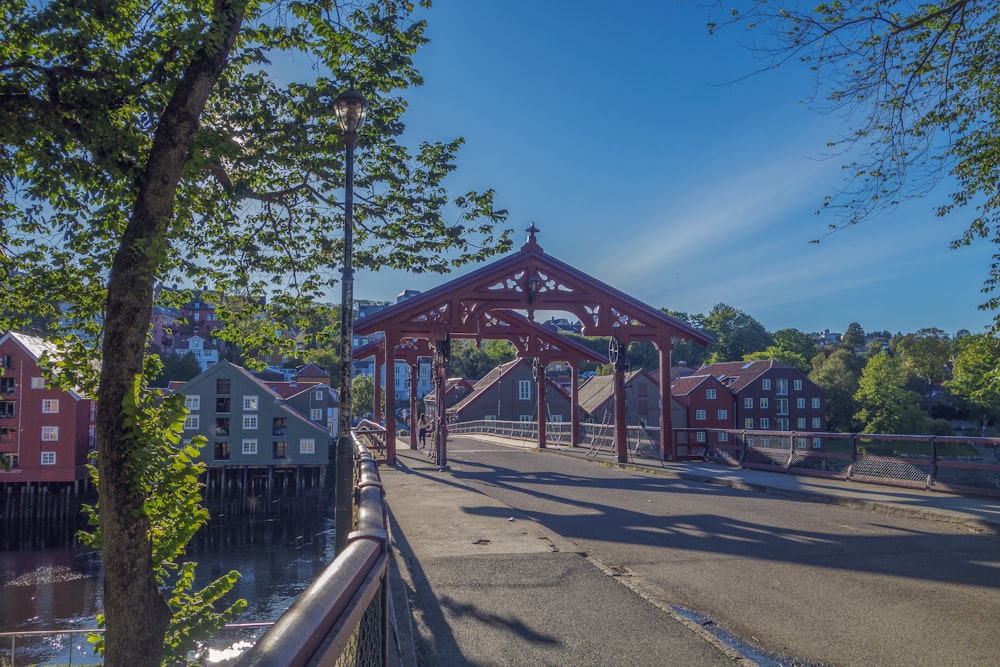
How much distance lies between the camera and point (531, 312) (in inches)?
803

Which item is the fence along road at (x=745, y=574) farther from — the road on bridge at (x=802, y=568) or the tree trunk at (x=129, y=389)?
the tree trunk at (x=129, y=389)

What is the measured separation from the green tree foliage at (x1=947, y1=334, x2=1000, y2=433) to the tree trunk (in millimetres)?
10855

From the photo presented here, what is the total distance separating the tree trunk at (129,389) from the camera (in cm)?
538

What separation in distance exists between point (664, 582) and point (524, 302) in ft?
43.7

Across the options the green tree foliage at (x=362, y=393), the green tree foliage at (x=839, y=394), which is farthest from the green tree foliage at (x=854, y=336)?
the green tree foliage at (x=362, y=393)

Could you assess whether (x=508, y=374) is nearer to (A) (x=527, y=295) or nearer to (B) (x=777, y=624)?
(A) (x=527, y=295)

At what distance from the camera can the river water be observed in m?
28.3

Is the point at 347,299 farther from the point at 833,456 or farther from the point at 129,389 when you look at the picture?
the point at 833,456

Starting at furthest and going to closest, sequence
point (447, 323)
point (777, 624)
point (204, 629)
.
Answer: point (447, 323), point (204, 629), point (777, 624)

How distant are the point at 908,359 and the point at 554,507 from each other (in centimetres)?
10130

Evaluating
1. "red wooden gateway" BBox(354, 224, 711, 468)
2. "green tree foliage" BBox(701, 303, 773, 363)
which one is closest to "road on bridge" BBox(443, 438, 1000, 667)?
"red wooden gateway" BBox(354, 224, 711, 468)

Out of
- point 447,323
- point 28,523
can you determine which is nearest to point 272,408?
point 28,523

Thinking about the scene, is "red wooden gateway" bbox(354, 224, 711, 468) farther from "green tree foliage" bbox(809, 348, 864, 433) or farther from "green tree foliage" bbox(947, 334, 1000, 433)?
"green tree foliage" bbox(809, 348, 864, 433)

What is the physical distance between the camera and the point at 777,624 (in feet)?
18.2
